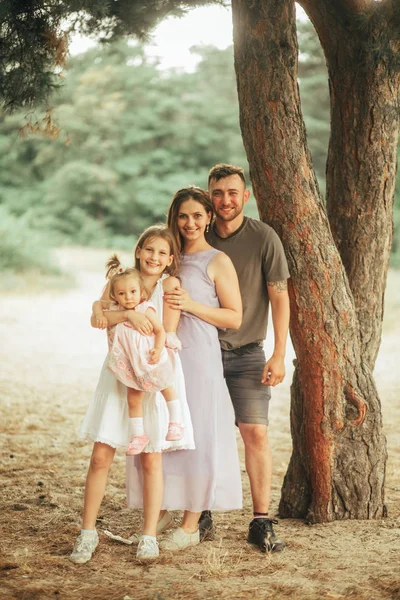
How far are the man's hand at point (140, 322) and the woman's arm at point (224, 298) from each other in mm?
286

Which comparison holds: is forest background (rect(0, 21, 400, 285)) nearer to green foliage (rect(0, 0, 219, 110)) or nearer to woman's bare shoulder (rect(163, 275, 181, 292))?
green foliage (rect(0, 0, 219, 110))

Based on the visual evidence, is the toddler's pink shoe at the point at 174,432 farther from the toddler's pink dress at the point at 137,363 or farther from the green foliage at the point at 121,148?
the green foliage at the point at 121,148

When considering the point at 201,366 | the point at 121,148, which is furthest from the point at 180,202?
the point at 121,148

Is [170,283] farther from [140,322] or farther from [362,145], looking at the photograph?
[362,145]

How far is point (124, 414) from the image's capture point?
11.4ft

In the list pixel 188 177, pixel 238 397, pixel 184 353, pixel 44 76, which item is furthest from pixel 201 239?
pixel 188 177

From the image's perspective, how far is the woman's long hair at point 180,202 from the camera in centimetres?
365

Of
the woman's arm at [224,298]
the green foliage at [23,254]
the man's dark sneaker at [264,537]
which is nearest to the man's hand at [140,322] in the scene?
the woman's arm at [224,298]

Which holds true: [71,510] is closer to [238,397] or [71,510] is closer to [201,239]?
[238,397]

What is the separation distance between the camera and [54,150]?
22172mm

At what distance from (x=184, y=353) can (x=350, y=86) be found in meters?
1.69

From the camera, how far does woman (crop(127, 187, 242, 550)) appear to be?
3619 millimetres

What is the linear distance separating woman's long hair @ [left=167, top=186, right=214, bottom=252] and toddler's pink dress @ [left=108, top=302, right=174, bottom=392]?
19.1 inches

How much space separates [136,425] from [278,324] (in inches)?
32.6
